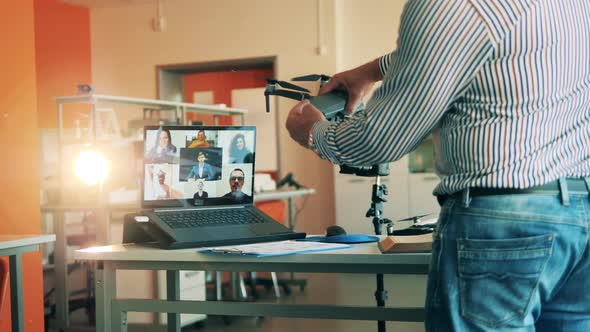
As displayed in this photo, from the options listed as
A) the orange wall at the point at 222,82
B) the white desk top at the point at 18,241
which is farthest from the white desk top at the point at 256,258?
the orange wall at the point at 222,82

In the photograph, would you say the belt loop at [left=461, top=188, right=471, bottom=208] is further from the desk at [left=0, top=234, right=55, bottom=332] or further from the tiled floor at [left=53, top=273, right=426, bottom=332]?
the tiled floor at [left=53, top=273, right=426, bottom=332]

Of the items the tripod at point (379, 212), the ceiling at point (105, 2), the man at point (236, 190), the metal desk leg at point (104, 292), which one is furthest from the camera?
the ceiling at point (105, 2)

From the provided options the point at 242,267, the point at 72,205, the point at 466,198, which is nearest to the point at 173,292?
the point at 242,267

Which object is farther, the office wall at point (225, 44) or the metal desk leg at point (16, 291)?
the office wall at point (225, 44)

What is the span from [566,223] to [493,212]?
0.11 metres

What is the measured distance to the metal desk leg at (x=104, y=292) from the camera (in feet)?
6.39

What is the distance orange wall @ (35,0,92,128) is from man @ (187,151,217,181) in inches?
234

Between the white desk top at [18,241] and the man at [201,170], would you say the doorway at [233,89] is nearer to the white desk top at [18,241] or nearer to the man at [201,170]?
the white desk top at [18,241]

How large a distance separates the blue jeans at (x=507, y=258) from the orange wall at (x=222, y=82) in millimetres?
7349

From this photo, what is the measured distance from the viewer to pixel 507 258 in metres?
1.10

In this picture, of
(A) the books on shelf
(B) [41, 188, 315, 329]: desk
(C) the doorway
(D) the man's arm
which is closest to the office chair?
(B) [41, 188, 315, 329]: desk

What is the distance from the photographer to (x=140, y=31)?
346 inches

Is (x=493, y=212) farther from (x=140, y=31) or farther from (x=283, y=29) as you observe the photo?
(x=140, y=31)

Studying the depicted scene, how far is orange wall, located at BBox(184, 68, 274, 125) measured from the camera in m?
8.73
